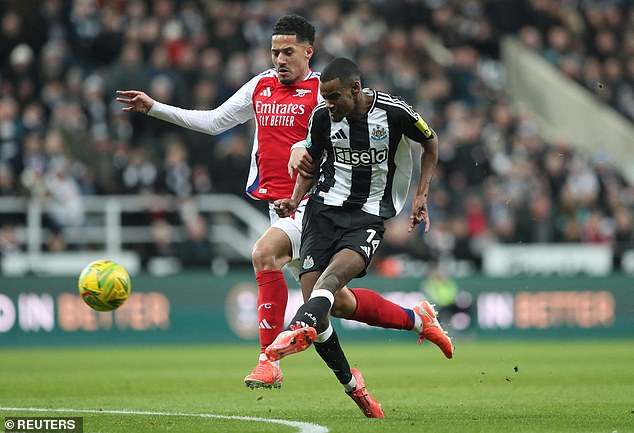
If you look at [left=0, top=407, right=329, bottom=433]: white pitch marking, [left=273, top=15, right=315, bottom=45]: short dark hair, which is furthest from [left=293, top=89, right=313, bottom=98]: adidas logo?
[left=0, top=407, right=329, bottom=433]: white pitch marking

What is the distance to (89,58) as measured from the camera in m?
20.7

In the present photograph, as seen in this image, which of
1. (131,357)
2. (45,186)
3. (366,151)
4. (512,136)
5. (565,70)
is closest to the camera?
(366,151)

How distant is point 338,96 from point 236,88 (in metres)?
12.3

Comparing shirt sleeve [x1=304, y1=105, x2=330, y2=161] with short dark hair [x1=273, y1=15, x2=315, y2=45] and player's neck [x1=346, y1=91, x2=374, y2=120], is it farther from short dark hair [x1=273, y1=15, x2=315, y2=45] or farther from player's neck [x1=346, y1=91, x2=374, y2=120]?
short dark hair [x1=273, y1=15, x2=315, y2=45]

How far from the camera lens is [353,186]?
8289mm

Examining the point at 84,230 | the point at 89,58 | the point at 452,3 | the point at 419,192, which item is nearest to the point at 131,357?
the point at 84,230

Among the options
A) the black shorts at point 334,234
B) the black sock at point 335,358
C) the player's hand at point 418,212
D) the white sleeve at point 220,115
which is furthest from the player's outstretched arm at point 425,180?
the white sleeve at point 220,115

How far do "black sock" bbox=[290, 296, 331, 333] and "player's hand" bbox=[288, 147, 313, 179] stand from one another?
3.35 feet

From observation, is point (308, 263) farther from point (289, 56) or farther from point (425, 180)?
point (289, 56)

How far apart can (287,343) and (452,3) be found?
18451 millimetres

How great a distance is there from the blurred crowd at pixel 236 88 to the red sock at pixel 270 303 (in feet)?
32.6

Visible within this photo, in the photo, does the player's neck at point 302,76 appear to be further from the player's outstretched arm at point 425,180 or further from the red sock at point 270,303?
the red sock at point 270,303

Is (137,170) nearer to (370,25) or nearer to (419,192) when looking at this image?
(370,25)

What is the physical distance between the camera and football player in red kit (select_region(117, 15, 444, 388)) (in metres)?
8.73
